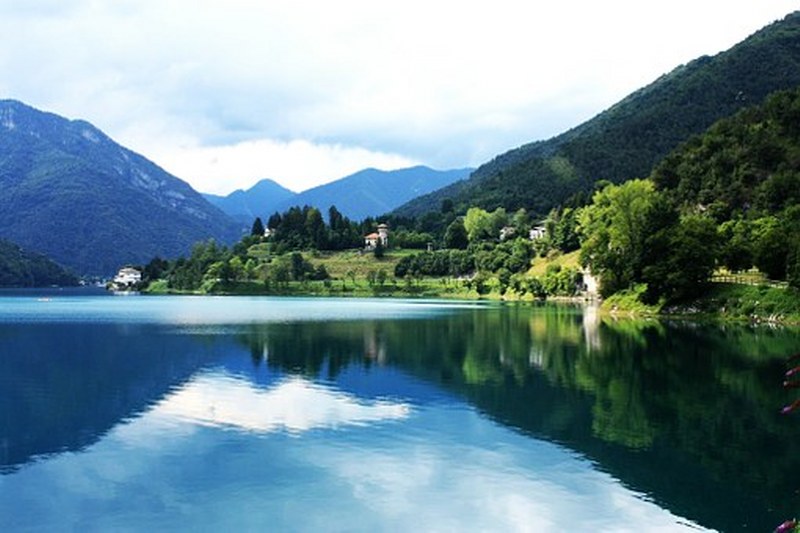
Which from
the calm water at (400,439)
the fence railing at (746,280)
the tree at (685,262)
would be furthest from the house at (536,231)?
the calm water at (400,439)

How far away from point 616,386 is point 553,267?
10382 centimetres

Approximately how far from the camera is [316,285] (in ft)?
589

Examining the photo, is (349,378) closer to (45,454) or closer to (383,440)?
(383,440)

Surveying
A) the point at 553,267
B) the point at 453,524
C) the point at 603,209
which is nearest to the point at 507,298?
the point at 553,267

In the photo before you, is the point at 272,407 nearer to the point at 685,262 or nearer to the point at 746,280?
the point at 685,262

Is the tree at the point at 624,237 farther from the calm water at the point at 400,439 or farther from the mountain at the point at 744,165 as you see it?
the calm water at the point at 400,439

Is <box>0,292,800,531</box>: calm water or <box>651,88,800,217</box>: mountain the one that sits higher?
<box>651,88,800,217</box>: mountain

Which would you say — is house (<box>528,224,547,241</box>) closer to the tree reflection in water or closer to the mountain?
the mountain

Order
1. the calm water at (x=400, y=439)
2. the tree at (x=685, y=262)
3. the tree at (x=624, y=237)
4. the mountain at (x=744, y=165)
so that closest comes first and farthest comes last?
1. the calm water at (x=400, y=439)
2. the tree at (x=685, y=262)
3. the tree at (x=624, y=237)
4. the mountain at (x=744, y=165)

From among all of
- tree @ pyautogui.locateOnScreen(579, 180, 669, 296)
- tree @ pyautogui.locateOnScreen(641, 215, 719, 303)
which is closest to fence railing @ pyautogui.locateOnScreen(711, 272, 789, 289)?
tree @ pyautogui.locateOnScreen(641, 215, 719, 303)

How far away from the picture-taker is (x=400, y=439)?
Result: 1001 inches

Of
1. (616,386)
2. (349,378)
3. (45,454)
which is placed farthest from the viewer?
(349,378)

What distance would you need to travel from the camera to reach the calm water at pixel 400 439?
58.1 feet

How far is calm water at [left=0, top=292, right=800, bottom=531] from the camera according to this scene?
17.7 metres
